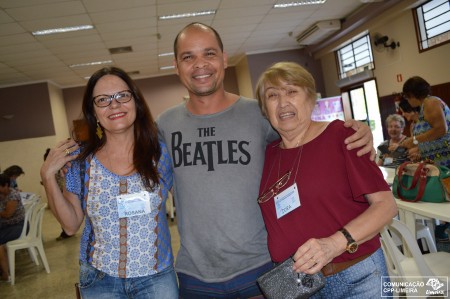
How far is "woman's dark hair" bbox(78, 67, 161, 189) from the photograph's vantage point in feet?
5.19

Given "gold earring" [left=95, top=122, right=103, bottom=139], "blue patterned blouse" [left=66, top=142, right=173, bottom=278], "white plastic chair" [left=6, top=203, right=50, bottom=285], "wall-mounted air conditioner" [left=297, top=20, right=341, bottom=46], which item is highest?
"wall-mounted air conditioner" [left=297, top=20, right=341, bottom=46]

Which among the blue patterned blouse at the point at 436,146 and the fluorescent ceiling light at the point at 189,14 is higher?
the fluorescent ceiling light at the point at 189,14

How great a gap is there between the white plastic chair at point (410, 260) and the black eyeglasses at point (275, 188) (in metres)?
0.95

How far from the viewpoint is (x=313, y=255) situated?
3.88ft

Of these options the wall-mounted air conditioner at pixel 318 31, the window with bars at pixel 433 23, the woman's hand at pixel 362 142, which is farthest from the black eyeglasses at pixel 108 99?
the wall-mounted air conditioner at pixel 318 31

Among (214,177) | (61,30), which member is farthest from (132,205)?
(61,30)

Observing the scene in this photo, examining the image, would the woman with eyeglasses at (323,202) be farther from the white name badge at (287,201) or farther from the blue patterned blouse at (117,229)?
the blue patterned blouse at (117,229)

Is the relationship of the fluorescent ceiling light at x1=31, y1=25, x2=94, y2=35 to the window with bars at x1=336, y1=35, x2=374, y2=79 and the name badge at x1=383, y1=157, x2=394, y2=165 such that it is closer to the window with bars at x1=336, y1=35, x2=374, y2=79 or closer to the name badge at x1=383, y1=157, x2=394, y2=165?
the name badge at x1=383, y1=157, x2=394, y2=165

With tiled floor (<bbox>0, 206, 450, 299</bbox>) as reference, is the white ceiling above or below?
above

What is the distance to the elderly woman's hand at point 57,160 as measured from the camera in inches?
61.4

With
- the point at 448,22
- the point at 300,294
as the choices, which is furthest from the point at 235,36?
the point at 300,294

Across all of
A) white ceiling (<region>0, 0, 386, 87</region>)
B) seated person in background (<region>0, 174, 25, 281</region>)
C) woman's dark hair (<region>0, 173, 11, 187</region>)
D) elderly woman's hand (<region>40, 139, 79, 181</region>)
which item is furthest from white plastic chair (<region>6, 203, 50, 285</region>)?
elderly woman's hand (<region>40, 139, 79, 181</region>)

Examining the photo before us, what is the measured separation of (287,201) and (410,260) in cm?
147

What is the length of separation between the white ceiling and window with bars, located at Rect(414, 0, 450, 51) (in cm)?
113
